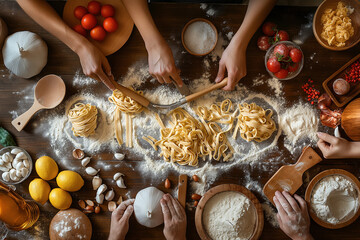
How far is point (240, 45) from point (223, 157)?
0.78 meters

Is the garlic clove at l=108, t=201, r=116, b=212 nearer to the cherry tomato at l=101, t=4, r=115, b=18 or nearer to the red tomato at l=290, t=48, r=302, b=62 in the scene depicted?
the cherry tomato at l=101, t=4, r=115, b=18

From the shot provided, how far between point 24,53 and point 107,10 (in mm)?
631

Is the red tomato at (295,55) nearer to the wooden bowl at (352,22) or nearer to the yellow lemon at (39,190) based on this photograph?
the wooden bowl at (352,22)

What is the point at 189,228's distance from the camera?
200 centimetres

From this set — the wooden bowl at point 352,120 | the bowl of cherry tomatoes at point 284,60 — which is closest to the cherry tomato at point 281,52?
the bowl of cherry tomatoes at point 284,60

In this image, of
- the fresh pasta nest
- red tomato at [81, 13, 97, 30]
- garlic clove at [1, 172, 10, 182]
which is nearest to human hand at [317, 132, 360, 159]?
the fresh pasta nest

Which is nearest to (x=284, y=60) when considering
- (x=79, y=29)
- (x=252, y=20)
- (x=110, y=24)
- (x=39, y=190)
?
(x=252, y=20)

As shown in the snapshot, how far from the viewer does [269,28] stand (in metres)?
2.00

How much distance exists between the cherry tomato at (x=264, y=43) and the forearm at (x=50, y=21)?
3.97 feet

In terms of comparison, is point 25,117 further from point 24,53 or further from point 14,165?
point 24,53

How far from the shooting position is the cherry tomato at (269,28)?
200 centimetres

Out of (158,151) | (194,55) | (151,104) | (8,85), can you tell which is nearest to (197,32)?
(194,55)

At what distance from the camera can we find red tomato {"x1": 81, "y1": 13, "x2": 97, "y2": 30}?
1.96 m

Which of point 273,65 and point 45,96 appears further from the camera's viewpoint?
point 45,96
